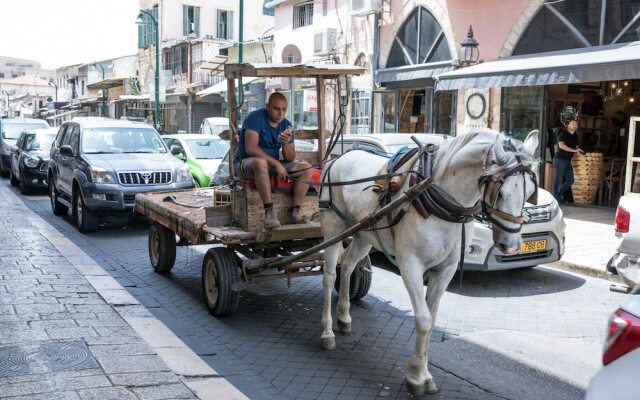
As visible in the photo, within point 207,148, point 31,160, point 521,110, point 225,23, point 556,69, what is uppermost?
point 225,23

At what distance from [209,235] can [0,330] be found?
205cm

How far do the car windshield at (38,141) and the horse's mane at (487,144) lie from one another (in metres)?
15.9

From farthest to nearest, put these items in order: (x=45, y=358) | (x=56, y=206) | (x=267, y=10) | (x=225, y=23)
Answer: (x=225, y=23) < (x=267, y=10) < (x=56, y=206) < (x=45, y=358)

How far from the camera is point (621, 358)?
2.63m

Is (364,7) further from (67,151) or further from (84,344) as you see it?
(84,344)

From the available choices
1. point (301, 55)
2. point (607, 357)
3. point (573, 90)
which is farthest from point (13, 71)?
point (607, 357)

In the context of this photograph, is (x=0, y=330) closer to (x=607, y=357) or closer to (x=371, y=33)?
(x=607, y=357)

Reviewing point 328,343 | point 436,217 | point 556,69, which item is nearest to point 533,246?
point 328,343

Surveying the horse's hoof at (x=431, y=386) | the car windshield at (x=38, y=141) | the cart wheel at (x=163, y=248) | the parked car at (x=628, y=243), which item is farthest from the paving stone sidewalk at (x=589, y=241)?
the car windshield at (x=38, y=141)

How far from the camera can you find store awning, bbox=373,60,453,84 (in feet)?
55.0

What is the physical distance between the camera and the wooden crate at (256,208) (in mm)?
6180

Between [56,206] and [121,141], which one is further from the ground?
[121,141]

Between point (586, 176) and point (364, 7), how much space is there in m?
8.67

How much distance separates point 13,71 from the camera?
148m
